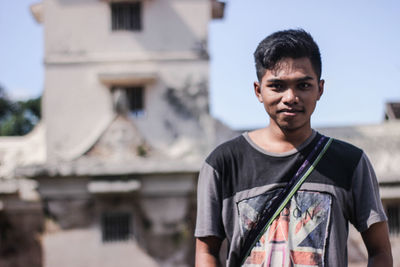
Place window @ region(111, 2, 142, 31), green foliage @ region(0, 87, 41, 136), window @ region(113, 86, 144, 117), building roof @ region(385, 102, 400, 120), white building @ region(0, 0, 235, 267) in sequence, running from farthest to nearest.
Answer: green foliage @ region(0, 87, 41, 136), building roof @ region(385, 102, 400, 120), window @ region(111, 2, 142, 31), window @ region(113, 86, 144, 117), white building @ region(0, 0, 235, 267)

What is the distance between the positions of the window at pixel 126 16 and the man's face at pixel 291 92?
1010 centimetres

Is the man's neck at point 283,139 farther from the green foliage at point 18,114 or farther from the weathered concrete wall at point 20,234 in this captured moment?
the green foliage at point 18,114

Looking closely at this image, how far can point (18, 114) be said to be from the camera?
28906mm

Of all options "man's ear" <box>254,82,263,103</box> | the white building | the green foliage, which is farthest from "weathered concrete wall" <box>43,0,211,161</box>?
the green foliage

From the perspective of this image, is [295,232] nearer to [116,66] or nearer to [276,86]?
[276,86]

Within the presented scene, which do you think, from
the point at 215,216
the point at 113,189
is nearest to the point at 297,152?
the point at 215,216

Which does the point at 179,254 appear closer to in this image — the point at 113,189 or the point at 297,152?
the point at 113,189

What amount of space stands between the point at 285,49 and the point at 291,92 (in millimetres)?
160

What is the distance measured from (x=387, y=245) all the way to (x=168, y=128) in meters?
9.42

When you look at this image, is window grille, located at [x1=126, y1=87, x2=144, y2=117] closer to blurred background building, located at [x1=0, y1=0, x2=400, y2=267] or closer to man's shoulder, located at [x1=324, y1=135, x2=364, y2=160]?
blurred background building, located at [x1=0, y1=0, x2=400, y2=267]

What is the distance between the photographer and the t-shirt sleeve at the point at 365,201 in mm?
1960

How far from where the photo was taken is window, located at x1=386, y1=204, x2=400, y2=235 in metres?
11.4

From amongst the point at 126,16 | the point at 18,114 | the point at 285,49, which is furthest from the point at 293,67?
the point at 18,114

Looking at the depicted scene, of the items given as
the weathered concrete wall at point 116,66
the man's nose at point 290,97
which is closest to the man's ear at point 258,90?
the man's nose at point 290,97
